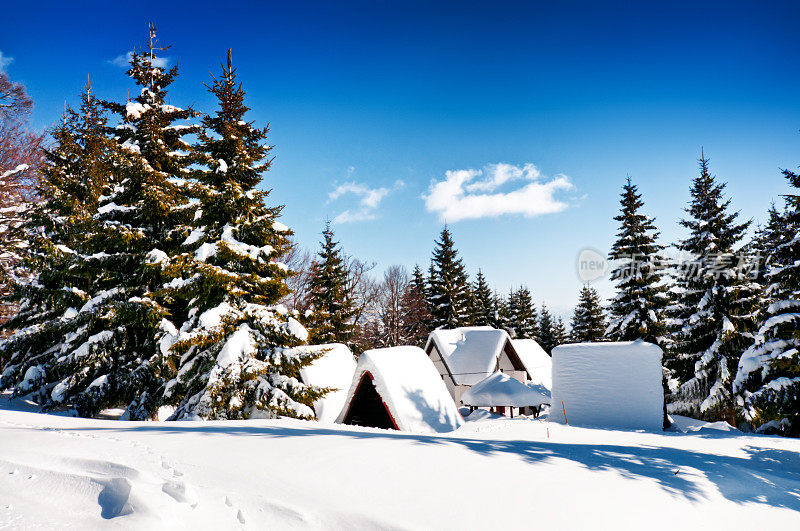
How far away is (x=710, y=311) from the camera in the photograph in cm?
2177

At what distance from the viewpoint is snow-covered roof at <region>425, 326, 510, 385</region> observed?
29922 mm

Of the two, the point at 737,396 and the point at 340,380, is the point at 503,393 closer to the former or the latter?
the point at 340,380

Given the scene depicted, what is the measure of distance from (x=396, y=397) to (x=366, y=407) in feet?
5.60

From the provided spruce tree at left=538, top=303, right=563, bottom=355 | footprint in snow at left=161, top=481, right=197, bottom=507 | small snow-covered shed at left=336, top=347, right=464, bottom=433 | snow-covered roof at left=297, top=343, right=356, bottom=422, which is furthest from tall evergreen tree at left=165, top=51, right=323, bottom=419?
spruce tree at left=538, top=303, right=563, bottom=355

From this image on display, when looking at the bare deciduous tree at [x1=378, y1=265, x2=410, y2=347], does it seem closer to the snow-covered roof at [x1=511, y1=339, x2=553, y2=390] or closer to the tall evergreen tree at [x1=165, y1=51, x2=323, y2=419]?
the snow-covered roof at [x1=511, y1=339, x2=553, y2=390]

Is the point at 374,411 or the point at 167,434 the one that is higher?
the point at 167,434

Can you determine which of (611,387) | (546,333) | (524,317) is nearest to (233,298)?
(611,387)

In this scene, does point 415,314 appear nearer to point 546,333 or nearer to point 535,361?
point 535,361

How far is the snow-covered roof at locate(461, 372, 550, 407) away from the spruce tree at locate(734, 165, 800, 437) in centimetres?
885

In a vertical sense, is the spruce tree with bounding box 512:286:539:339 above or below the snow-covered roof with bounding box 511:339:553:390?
above

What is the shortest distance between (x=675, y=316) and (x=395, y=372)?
18.7 m

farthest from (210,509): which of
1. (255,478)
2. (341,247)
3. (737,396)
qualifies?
(341,247)

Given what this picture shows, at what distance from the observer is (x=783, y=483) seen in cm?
688

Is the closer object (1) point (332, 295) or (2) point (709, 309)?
(2) point (709, 309)
